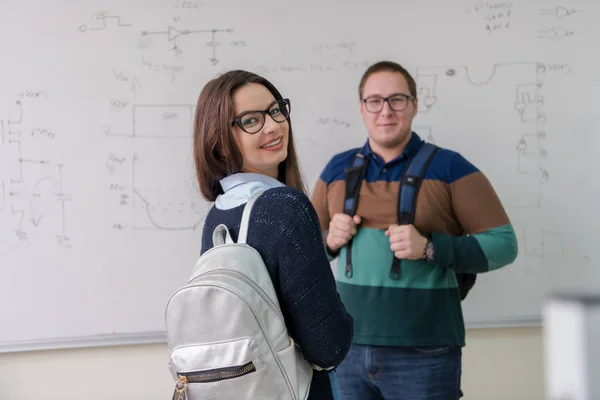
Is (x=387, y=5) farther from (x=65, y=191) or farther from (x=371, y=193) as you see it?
(x=65, y=191)

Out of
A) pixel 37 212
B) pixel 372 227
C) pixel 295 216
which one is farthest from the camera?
pixel 37 212

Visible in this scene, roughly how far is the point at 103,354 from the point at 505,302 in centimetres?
177

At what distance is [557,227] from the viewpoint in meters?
2.69

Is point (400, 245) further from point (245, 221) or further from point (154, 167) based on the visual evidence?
point (154, 167)

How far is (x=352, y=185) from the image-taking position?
6.59 ft

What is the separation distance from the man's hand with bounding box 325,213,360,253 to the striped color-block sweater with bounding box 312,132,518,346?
4 cm

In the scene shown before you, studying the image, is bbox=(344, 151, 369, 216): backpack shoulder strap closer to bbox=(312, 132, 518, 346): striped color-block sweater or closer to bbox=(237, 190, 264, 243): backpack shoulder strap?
bbox=(312, 132, 518, 346): striped color-block sweater

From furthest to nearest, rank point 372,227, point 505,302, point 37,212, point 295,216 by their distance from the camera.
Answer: point 505,302
point 37,212
point 372,227
point 295,216

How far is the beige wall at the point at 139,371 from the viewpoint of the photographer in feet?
8.26

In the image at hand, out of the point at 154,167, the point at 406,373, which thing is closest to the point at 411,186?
the point at 406,373

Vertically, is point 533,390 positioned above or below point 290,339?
below

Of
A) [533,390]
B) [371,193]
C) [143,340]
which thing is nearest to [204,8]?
[371,193]

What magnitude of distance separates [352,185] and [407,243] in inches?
12.4

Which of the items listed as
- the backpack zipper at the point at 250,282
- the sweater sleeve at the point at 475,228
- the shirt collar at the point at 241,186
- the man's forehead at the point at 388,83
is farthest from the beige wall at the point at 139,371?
the backpack zipper at the point at 250,282
